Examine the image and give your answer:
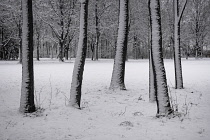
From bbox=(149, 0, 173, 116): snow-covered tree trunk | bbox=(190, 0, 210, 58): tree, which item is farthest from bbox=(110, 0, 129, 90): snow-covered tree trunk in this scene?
bbox=(190, 0, 210, 58): tree

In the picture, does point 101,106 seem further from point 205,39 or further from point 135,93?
point 205,39

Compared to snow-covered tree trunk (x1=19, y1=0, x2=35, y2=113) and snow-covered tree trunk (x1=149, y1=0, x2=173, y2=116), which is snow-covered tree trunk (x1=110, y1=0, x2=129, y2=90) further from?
snow-covered tree trunk (x1=19, y1=0, x2=35, y2=113)

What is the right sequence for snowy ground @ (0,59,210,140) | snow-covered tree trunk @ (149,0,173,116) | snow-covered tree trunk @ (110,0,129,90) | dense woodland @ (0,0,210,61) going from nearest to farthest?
snowy ground @ (0,59,210,140) < snow-covered tree trunk @ (149,0,173,116) < snow-covered tree trunk @ (110,0,129,90) < dense woodland @ (0,0,210,61)

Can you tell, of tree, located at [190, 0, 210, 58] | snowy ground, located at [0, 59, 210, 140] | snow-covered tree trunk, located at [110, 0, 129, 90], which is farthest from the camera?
→ tree, located at [190, 0, 210, 58]

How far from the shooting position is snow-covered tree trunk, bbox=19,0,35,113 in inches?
219

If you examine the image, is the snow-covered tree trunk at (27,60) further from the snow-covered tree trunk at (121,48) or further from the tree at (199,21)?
the tree at (199,21)

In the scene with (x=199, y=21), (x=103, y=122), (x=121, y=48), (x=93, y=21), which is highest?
(x=199, y=21)

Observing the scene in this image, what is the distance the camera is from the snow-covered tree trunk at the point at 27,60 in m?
5.57

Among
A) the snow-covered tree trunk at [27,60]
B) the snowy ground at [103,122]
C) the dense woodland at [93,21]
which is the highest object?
the dense woodland at [93,21]

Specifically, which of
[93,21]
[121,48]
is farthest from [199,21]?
[121,48]

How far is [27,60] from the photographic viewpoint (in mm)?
5617

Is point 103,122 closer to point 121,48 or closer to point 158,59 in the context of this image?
point 158,59

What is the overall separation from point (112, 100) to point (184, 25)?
38233 mm

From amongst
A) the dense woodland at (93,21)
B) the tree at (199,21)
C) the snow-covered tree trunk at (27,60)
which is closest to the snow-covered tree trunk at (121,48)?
the snow-covered tree trunk at (27,60)
